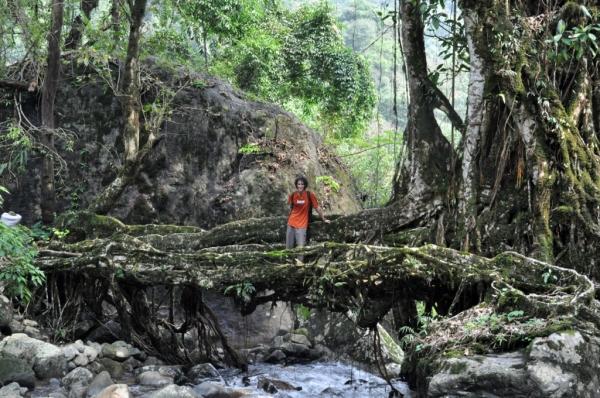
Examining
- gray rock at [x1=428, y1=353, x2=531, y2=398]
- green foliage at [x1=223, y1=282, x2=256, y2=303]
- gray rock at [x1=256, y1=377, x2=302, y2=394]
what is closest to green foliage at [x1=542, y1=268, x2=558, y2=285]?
gray rock at [x1=428, y1=353, x2=531, y2=398]

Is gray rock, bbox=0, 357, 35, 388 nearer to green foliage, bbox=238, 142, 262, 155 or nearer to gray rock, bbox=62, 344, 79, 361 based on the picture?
gray rock, bbox=62, 344, 79, 361

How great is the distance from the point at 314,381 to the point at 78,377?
8.98 ft

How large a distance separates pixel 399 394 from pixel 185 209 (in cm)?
709

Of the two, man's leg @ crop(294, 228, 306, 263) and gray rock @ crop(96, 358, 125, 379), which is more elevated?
man's leg @ crop(294, 228, 306, 263)

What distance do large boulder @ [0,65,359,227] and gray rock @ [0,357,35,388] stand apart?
5.97m

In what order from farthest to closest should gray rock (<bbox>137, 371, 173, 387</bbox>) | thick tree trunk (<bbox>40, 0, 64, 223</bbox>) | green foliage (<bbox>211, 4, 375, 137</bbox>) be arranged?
1. green foliage (<bbox>211, 4, 375, 137</bbox>)
2. thick tree trunk (<bbox>40, 0, 64, 223</bbox>)
3. gray rock (<bbox>137, 371, 173, 387</bbox>)

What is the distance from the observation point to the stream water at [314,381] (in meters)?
7.36

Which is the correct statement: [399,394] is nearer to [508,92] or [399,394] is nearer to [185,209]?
[508,92]

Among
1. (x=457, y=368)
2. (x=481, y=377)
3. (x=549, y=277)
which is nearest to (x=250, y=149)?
(x=549, y=277)

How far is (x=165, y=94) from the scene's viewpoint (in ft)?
41.7

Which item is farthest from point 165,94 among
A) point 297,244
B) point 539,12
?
point 539,12

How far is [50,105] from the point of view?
1084 cm

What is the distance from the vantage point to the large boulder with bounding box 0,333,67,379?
24.3 feet

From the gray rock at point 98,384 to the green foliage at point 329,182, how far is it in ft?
24.3
